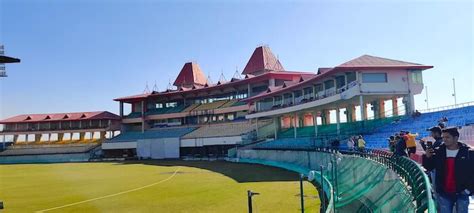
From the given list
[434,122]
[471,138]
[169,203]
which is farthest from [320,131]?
[169,203]

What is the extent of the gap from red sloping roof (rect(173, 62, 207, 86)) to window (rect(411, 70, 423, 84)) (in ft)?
198

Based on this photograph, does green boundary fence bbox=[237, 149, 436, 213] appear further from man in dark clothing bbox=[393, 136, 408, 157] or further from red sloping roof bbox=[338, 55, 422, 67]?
red sloping roof bbox=[338, 55, 422, 67]

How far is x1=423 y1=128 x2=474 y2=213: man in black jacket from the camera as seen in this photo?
5.21m

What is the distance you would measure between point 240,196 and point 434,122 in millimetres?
14636

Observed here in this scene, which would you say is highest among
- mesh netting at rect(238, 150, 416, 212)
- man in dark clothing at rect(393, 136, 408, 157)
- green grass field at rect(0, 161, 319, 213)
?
man in dark clothing at rect(393, 136, 408, 157)

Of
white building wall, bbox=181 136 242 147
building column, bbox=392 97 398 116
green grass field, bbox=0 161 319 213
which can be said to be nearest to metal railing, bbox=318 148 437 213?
green grass field, bbox=0 161 319 213

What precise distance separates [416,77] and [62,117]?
65.3m

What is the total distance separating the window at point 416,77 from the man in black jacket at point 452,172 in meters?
29.2

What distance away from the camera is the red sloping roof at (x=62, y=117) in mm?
75931

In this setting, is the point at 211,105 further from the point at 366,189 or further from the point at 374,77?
the point at 366,189

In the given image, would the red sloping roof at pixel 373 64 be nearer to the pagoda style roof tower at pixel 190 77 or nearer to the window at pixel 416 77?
the window at pixel 416 77

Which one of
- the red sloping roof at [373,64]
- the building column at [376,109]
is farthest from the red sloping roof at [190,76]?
the red sloping roof at [373,64]

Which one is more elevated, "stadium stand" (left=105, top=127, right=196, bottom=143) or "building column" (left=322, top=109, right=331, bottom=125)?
"building column" (left=322, top=109, right=331, bottom=125)

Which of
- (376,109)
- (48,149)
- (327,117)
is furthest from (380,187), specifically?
(48,149)
